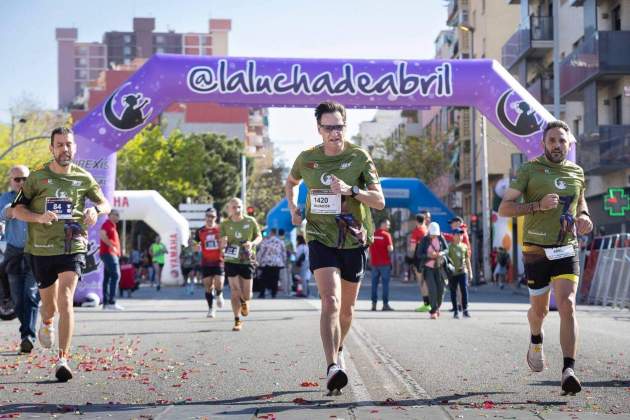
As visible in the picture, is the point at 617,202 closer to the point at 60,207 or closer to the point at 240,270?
the point at 240,270

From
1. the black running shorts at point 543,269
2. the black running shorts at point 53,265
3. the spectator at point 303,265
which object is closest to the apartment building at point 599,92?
the spectator at point 303,265

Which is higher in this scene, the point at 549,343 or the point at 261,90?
the point at 261,90

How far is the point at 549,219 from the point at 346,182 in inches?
57.7

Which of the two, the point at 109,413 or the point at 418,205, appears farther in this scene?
the point at 418,205

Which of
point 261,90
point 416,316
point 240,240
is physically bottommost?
point 416,316

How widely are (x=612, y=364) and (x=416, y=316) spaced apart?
9411mm

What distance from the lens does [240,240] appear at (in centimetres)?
1628

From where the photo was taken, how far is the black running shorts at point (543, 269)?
8.39 m

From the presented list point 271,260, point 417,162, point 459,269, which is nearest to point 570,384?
point 459,269

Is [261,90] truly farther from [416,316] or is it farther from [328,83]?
[416,316]

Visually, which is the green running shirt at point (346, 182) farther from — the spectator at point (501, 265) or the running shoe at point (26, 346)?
the spectator at point (501, 265)

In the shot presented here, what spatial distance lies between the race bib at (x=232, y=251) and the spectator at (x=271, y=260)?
15.1 m

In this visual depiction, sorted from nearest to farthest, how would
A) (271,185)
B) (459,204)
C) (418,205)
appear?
1. (418,205)
2. (459,204)
3. (271,185)

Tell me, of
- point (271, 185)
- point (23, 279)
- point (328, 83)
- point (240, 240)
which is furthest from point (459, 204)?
point (23, 279)
